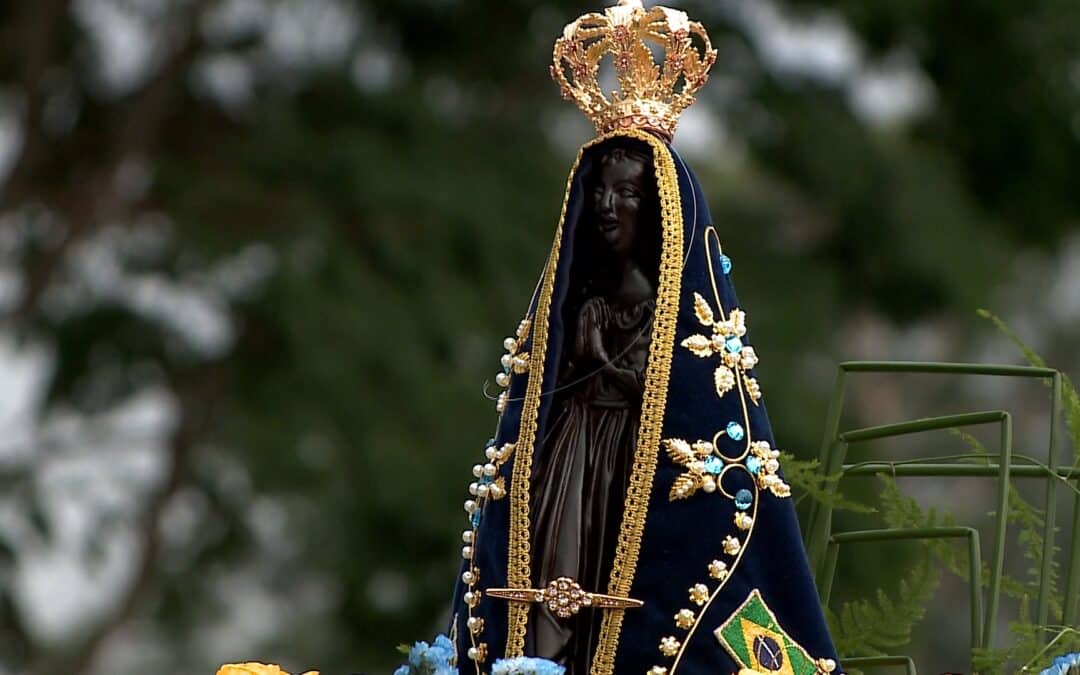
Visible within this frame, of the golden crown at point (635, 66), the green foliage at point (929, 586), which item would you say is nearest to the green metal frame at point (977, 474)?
the green foliage at point (929, 586)

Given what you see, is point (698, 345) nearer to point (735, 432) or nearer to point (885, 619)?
point (735, 432)

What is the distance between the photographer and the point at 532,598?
10.3 feet

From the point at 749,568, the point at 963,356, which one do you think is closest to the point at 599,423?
the point at 749,568

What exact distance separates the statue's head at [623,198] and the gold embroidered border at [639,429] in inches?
1.2

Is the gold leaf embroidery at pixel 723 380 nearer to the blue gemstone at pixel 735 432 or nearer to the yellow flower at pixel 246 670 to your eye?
the blue gemstone at pixel 735 432

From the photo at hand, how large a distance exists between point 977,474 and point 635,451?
584mm

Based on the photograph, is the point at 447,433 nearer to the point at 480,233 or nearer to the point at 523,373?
the point at 480,233

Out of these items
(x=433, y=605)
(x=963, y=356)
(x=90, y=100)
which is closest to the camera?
(x=433, y=605)

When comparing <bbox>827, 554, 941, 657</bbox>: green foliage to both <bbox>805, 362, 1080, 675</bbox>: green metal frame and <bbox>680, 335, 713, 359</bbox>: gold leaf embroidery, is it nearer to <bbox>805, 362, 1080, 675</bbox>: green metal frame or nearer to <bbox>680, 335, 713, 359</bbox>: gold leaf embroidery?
<bbox>805, 362, 1080, 675</bbox>: green metal frame

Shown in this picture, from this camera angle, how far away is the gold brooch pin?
122 inches

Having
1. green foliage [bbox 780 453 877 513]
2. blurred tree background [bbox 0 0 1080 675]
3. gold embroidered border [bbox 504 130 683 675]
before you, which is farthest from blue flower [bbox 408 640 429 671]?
blurred tree background [bbox 0 0 1080 675]

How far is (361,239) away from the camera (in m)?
9.00

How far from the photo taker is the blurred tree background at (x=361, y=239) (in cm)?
866

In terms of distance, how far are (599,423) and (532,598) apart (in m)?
0.34
